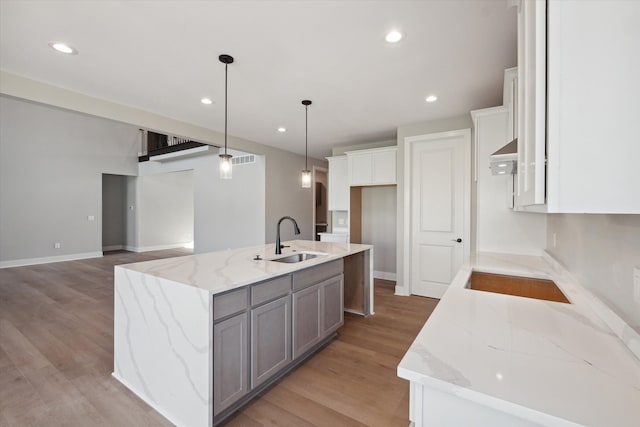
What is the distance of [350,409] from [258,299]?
96 centimetres

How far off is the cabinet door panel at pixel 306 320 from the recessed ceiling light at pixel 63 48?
2735 mm

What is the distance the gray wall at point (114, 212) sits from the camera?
891 cm

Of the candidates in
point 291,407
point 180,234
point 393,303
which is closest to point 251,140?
point 393,303

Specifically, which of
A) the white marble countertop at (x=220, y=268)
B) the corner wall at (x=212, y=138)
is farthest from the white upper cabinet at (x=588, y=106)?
the corner wall at (x=212, y=138)

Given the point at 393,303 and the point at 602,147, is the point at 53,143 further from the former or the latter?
the point at 602,147

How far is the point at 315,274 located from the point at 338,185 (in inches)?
123

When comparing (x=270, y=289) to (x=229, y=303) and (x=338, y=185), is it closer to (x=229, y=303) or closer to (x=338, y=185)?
(x=229, y=303)

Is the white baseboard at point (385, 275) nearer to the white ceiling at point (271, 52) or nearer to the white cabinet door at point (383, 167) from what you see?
the white cabinet door at point (383, 167)

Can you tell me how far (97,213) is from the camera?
779 cm

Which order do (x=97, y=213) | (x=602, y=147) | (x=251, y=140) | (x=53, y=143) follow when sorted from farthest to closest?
(x=97, y=213)
(x=53, y=143)
(x=251, y=140)
(x=602, y=147)

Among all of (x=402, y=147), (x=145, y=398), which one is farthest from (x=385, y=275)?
(x=145, y=398)

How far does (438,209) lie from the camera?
4152 millimetres

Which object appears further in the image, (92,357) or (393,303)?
(393,303)

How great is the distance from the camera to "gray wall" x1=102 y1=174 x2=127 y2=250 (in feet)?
29.2
